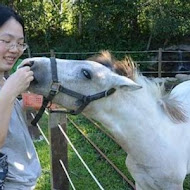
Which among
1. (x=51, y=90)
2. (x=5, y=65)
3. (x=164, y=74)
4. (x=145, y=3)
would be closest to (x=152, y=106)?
(x=51, y=90)

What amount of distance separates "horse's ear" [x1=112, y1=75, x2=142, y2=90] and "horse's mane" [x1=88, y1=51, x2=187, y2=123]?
13 centimetres

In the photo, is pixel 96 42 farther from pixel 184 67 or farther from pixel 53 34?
pixel 184 67

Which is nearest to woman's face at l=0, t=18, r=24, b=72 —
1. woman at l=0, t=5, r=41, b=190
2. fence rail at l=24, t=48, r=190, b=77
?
woman at l=0, t=5, r=41, b=190

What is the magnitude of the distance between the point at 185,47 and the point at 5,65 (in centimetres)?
1273

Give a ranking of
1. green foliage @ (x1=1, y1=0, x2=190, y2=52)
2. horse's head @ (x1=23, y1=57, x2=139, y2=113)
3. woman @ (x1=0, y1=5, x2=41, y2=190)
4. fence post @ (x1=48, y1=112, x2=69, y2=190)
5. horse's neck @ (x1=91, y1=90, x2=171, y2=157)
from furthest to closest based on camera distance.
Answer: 1. green foliage @ (x1=1, y1=0, x2=190, y2=52)
2. fence post @ (x1=48, y1=112, x2=69, y2=190)
3. horse's neck @ (x1=91, y1=90, x2=171, y2=157)
4. horse's head @ (x1=23, y1=57, x2=139, y2=113)
5. woman @ (x1=0, y1=5, x2=41, y2=190)

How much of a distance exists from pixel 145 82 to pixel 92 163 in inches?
88.5

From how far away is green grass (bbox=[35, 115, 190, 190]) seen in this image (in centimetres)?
393

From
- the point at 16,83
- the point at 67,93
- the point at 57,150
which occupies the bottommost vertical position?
the point at 57,150

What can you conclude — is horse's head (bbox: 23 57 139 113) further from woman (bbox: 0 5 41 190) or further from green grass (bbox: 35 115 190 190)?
green grass (bbox: 35 115 190 190)

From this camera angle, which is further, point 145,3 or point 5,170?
point 145,3

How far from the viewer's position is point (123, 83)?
7.10 ft

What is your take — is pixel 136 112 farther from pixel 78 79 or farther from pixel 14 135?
pixel 14 135

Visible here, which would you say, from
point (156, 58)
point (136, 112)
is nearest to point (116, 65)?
point (136, 112)

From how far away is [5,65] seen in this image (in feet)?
5.37
